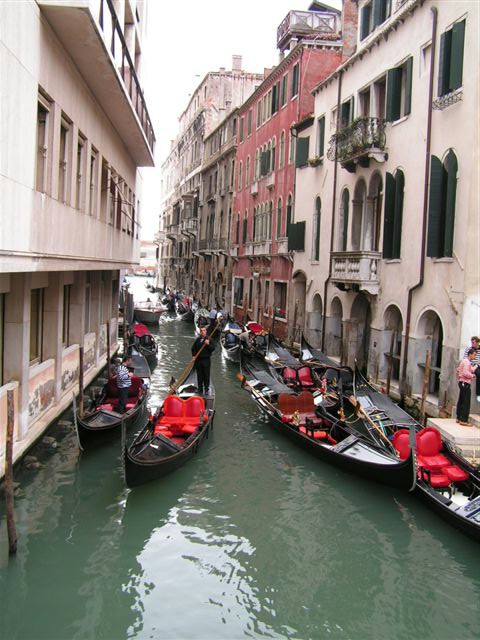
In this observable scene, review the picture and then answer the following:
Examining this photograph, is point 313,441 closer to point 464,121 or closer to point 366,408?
point 366,408

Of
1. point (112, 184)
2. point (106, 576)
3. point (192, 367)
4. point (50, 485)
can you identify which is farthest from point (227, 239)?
point (106, 576)

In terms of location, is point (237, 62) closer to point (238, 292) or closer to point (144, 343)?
point (238, 292)

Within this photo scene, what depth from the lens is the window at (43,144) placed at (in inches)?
285

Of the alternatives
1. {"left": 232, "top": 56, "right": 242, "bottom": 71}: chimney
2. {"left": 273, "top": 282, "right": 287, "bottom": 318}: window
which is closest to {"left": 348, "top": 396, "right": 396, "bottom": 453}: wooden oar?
{"left": 273, "top": 282, "right": 287, "bottom": 318}: window

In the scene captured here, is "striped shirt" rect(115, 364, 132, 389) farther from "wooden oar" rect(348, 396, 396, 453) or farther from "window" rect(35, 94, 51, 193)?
"wooden oar" rect(348, 396, 396, 453)

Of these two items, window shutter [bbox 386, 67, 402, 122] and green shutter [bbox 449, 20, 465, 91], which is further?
window shutter [bbox 386, 67, 402, 122]

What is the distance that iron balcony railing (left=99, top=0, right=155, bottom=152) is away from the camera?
804 centimetres

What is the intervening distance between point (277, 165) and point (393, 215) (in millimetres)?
9769

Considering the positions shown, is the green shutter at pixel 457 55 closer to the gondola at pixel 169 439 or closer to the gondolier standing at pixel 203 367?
the gondolier standing at pixel 203 367

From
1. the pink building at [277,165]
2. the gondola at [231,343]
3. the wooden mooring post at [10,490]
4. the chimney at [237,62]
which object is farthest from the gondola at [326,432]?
the chimney at [237,62]

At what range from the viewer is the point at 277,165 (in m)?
21.0

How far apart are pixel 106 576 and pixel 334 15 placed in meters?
20.5

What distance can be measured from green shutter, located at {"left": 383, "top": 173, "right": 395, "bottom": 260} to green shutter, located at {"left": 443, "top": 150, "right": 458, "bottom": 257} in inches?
88.5

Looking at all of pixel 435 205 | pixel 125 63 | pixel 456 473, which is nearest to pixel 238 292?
pixel 125 63
